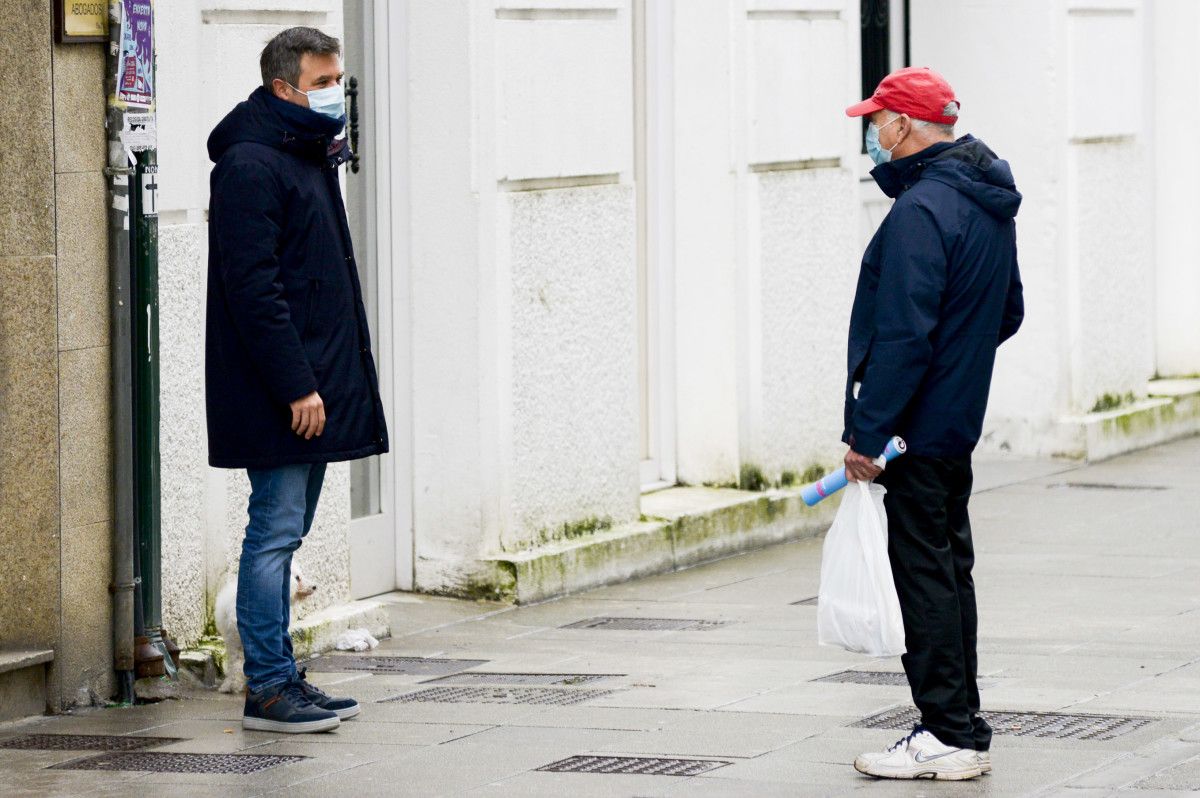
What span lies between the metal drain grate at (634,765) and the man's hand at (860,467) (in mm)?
853

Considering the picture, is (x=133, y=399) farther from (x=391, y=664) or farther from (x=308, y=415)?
(x=391, y=664)

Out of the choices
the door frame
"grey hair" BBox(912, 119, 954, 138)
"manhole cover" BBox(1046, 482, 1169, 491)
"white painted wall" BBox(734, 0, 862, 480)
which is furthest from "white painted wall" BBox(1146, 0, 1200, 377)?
"grey hair" BBox(912, 119, 954, 138)

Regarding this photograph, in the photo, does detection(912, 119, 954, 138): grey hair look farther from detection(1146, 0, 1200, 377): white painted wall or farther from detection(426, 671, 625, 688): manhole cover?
detection(1146, 0, 1200, 377): white painted wall

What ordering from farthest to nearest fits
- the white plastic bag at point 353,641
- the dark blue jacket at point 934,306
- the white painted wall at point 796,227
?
the white painted wall at point 796,227 < the white plastic bag at point 353,641 < the dark blue jacket at point 934,306

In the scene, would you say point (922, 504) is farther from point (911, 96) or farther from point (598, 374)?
point (598, 374)

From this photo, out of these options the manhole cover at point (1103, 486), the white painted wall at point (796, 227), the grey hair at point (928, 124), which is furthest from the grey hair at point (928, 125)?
the manhole cover at point (1103, 486)

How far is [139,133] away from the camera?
745cm

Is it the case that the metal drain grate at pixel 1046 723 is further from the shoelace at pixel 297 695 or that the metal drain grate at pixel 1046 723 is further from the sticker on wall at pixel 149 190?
the sticker on wall at pixel 149 190

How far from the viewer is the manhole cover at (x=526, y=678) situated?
779 centimetres

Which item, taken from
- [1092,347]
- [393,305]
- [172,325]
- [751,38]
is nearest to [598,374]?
[393,305]

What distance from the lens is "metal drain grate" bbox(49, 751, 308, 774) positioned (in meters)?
6.51

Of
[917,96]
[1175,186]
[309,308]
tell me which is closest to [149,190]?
[309,308]

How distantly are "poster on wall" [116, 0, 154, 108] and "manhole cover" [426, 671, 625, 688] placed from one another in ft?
6.75

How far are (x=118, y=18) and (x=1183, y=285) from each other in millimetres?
9250
